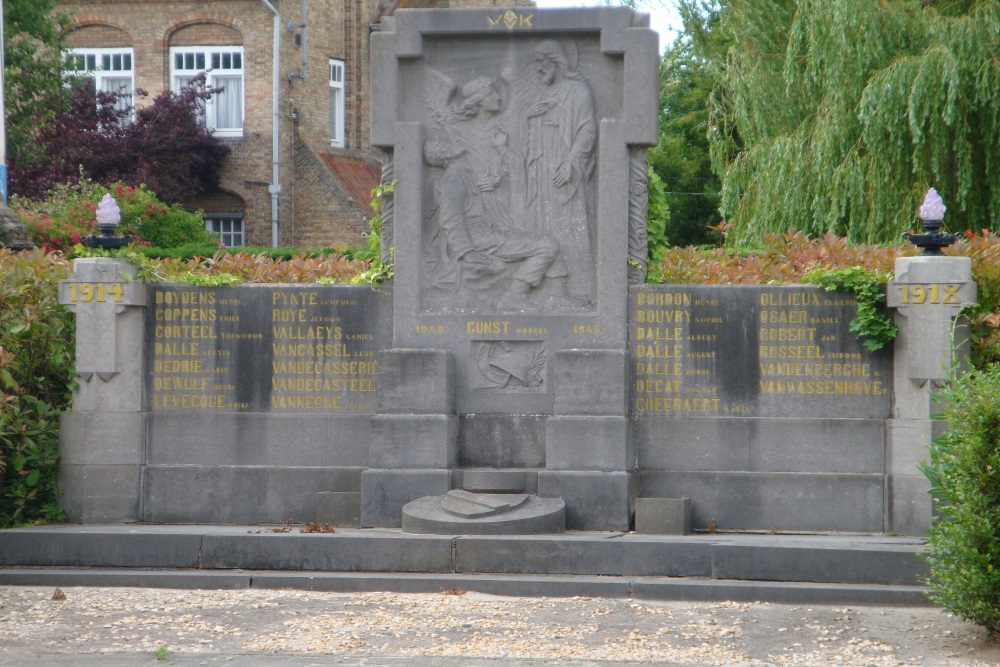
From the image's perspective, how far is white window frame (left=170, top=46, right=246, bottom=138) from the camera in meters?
31.0

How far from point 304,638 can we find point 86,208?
16.4 meters

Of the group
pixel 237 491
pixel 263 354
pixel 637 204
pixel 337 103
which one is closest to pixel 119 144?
pixel 337 103

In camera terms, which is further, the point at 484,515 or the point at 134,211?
the point at 134,211

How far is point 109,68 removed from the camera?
31.6 meters

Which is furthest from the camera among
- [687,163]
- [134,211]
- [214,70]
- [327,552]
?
[687,163]

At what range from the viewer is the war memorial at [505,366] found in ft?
32.8

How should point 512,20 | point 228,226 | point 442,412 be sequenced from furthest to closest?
point 228,226, point 512,20, point 442,412

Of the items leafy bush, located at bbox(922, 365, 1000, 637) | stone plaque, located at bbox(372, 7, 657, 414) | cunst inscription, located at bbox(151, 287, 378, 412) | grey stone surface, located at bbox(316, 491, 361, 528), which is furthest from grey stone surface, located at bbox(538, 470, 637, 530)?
leafy bush, located at bbox(922, 365, 1000, 637)

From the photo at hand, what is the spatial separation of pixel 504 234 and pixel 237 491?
128 inches

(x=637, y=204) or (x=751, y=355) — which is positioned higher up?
(x=637, y=204)

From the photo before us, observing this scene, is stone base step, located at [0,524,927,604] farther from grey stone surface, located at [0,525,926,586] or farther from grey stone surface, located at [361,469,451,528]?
grey stone surface, located at [361,469,451,528]

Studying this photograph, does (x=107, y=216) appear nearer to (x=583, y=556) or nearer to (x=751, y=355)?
(x=583, y=556)

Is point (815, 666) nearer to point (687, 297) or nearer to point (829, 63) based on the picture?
point (687, 297)

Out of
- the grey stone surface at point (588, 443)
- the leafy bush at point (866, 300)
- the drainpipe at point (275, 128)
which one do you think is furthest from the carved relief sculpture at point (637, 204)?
the drainpipe at point (275, 128)
